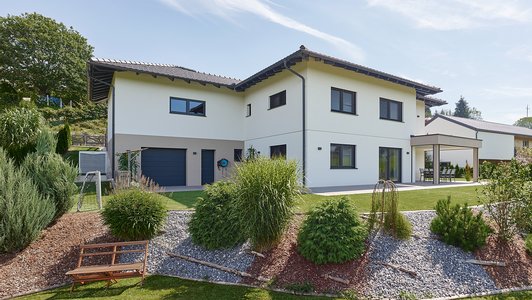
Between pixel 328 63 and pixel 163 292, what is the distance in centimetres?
Answer: 1039

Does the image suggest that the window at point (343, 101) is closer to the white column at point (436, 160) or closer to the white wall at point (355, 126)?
the white wall at point (355, 126)

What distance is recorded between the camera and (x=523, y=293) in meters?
4.65

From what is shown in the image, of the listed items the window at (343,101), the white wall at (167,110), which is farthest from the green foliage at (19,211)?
the window at (343,101)

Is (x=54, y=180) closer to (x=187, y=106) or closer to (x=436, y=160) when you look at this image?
(x=187, y=106)

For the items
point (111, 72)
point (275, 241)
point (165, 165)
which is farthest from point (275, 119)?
point (275, 241)

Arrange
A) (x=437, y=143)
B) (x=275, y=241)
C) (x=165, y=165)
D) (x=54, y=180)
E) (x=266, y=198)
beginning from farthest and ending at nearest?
(x=437, y=143) < (x=165, y=165) < (x=54, y=180) < (x=275, y=241) < (x=266, y=198)

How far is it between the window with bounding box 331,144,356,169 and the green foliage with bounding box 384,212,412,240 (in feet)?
23.0

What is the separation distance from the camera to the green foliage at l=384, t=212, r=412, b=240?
18.5ft

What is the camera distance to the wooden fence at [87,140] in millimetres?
24611

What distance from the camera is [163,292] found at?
4.64m

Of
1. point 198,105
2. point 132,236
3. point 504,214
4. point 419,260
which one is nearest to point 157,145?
point 198,105

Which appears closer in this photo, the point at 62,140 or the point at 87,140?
the point at 62,140

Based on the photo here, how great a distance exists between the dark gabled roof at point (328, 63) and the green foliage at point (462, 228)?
7.34 metres

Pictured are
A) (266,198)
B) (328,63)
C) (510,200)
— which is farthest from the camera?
(328,63)
